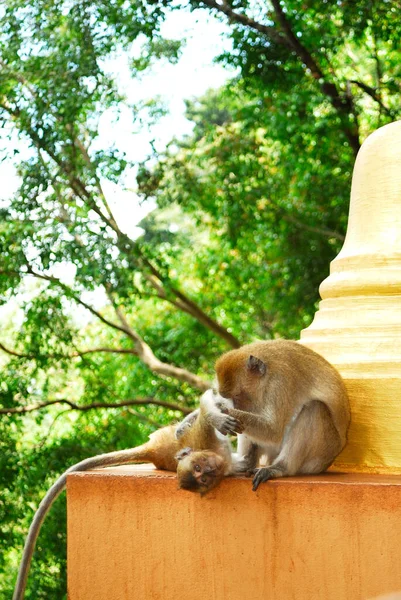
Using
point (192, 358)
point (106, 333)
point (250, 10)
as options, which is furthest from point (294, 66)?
point (106, 333)

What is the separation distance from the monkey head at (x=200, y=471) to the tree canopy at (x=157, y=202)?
5498mm

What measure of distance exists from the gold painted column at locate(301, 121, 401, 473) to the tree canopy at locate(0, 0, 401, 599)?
4471 millimetres

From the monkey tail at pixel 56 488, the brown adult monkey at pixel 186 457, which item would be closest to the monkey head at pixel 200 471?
the brown adult monkey at pixel 186 457

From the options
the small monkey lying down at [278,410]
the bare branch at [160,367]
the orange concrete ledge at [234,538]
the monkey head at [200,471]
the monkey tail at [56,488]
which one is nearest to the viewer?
the orange concrete ledge at [234,538]

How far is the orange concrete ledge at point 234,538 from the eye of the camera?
13.5ft

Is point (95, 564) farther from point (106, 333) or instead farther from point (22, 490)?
point (106, 333)

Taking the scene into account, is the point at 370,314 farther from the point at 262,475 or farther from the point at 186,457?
the point at 186,457

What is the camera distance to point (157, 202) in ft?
39.0

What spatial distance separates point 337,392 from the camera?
4578mm

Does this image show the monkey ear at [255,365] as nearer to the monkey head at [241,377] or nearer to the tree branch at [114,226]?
the monkey head at [241,377]

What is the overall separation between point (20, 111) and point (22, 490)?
3.92 meters

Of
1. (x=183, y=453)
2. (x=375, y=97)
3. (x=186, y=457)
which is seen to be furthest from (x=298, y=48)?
(x=186, y=457)

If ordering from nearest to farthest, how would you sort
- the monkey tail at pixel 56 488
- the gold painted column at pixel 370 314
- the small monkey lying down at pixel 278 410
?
the small monkey lying down at pixel 278 410, the gold painted column at pixel 370 314, the monkey tail at pixel 56 488

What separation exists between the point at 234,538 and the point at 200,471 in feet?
1.23
